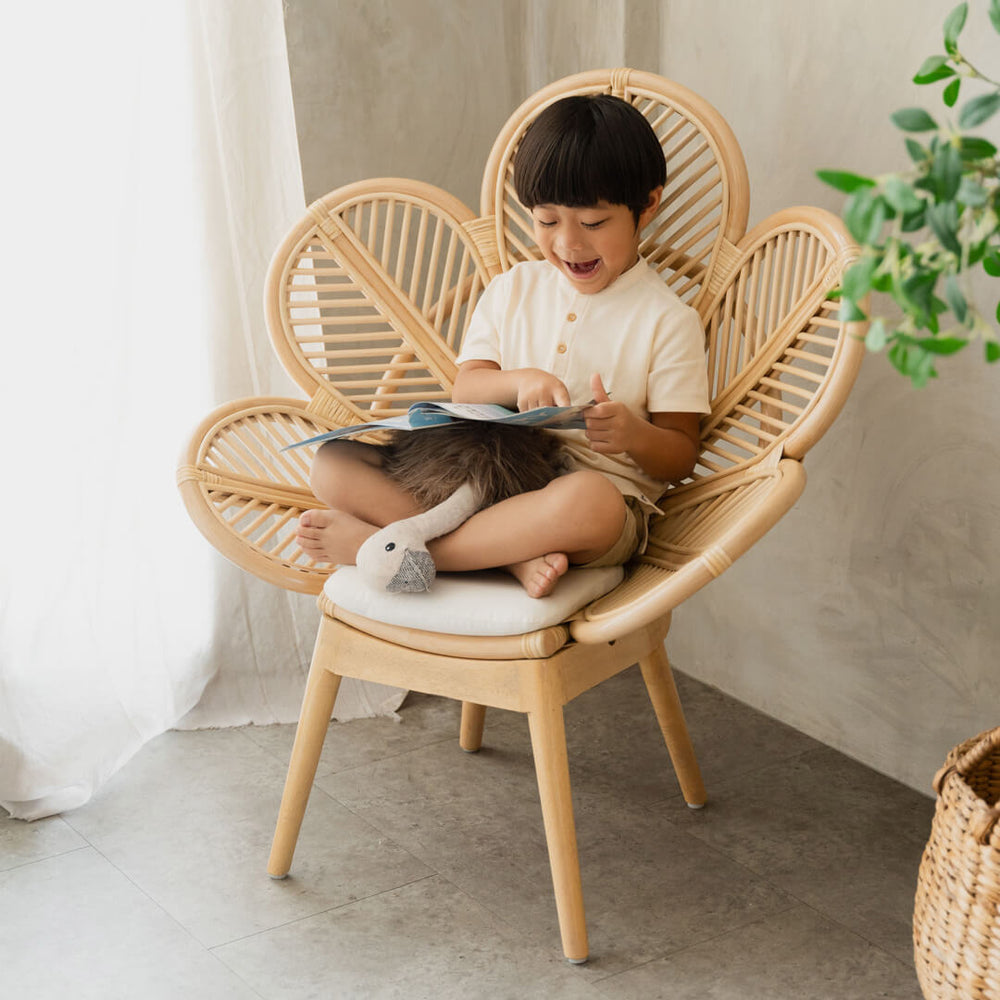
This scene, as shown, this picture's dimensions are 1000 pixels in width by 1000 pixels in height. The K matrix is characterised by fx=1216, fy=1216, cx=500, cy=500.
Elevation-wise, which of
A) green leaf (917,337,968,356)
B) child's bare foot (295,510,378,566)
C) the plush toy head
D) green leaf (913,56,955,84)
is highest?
green leaf (913,56,955,84)

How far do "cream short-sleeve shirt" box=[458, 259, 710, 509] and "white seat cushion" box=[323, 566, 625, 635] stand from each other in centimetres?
16

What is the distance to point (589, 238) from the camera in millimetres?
1480

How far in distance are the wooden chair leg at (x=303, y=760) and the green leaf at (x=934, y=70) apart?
0.93m

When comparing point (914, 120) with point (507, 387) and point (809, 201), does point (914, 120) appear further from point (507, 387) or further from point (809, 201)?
point (809, 201)

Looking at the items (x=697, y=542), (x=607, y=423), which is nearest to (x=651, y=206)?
(x=607, y=423)

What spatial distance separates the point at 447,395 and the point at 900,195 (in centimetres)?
109

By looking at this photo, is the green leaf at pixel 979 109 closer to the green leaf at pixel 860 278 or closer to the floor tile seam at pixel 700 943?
the green leaf at pixel 860 278

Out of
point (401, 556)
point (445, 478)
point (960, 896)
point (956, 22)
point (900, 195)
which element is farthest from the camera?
point (445, 478)

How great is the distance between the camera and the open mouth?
1.52 m

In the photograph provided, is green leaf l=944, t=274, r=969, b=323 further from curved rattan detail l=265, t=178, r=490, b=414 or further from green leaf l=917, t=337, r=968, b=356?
curved rattan detail l=265, t=178, r=490, b=414

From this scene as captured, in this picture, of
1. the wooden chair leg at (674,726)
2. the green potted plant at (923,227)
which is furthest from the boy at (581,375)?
the green potted plant at (923,227)

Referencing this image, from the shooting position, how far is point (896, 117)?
685mm

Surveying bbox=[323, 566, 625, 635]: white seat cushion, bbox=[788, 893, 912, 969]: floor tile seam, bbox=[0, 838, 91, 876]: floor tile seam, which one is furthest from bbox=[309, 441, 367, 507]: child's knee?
bbox=[788, 893, 912, 969]: floor tile seam

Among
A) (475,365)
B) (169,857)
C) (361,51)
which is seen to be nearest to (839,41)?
(475,365)
